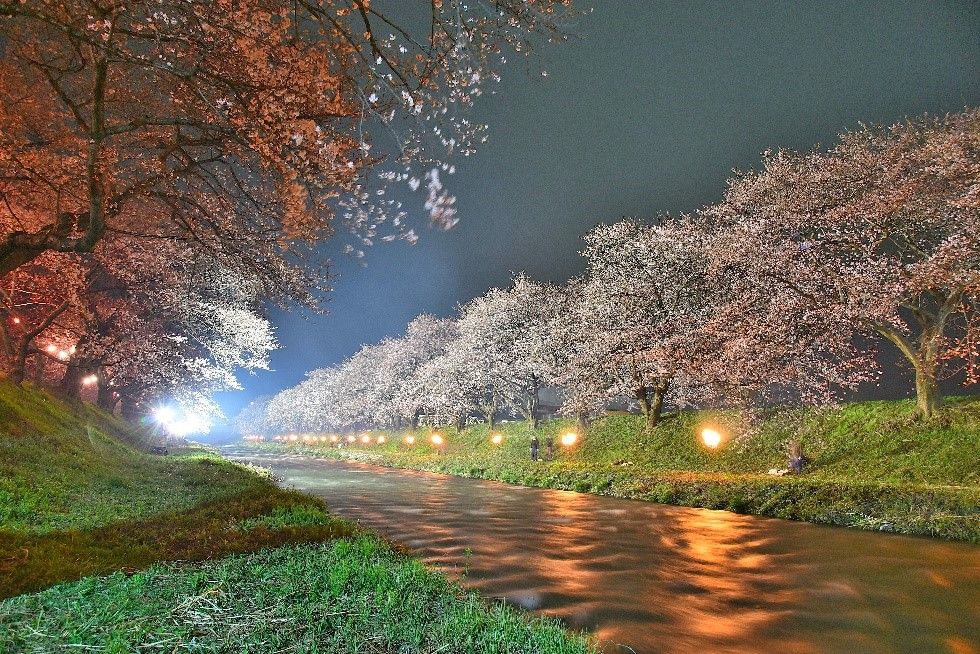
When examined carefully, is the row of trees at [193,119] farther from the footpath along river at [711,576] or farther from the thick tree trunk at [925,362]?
the thick tree trunk at [925,362]

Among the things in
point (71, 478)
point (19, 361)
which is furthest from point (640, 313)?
point (19, 361)

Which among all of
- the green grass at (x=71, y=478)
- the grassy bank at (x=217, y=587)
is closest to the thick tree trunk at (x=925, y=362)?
the grassy bank at (x=217, y=587)

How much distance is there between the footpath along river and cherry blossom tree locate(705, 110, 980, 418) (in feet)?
29.3

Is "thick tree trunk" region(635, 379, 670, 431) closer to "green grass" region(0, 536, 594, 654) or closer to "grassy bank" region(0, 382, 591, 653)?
"grassy bank" region(0, 382, 591, 653)

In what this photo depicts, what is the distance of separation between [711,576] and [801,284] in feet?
51.7

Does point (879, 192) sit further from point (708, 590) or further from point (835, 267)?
point (708, 590)

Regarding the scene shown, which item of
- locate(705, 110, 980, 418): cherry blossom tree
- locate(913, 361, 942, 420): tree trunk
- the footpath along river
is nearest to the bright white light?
the footpath along river

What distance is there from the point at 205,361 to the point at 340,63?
37.0 m

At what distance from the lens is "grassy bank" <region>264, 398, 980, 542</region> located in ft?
55.4

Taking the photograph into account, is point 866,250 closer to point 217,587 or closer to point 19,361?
point 217,587

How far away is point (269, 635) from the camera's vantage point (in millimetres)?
5715

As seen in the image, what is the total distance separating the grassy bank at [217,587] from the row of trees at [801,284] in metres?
18.2

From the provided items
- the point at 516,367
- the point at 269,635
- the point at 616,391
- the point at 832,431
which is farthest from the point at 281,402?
the point at 269,635

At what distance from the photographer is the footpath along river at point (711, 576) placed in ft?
27.7
